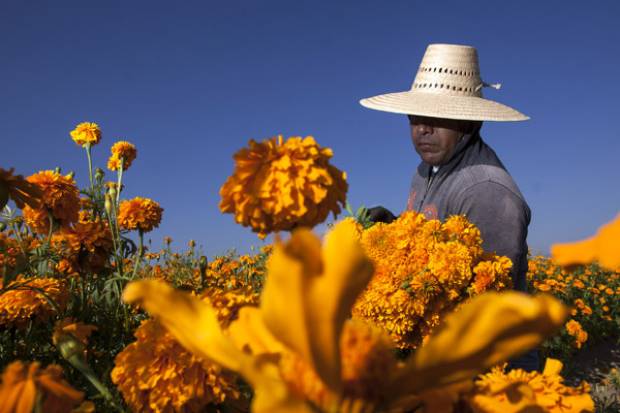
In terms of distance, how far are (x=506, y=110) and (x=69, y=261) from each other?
2.13 m

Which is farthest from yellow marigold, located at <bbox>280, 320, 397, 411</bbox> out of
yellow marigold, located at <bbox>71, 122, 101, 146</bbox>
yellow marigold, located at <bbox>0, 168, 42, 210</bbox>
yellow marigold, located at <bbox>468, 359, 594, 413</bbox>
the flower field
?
yellow marigold, located at <bbox>71, 122, 101, 146</bbox>

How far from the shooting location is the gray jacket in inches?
82.1

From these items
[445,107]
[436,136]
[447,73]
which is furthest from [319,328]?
[447,73]

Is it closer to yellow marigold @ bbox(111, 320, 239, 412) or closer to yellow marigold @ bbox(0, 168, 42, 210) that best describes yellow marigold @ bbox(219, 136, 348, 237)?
yellow marigold @ bbox(111, 320, 239, 412)

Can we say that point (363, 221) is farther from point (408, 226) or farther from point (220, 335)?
point (220, 335)

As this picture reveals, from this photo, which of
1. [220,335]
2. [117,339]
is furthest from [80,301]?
[220,335]

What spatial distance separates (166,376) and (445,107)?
193cm

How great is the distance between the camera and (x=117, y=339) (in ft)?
5.41

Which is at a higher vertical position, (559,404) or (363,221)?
(363,221)

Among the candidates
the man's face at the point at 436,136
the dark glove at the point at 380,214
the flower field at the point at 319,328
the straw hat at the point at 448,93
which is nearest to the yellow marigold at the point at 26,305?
the flower field at the point at 319,328

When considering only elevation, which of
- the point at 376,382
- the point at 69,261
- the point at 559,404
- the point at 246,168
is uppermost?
the point at 69,261

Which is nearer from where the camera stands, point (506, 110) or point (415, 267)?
point (415, 267)

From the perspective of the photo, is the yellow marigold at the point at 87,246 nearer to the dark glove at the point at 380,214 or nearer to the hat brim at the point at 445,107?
the dark glove at the point at 380,214

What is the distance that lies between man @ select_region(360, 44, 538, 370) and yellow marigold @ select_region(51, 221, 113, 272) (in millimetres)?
1139
